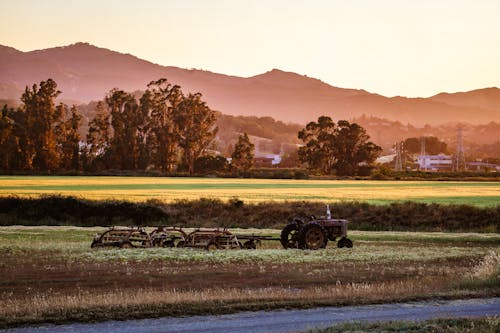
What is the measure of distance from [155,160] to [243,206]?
243ft

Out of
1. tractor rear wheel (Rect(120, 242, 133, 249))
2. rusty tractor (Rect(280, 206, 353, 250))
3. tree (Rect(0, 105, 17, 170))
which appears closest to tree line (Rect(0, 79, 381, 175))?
tree (Rect(0, 105, 17, 170))

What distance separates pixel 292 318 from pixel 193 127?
412ft

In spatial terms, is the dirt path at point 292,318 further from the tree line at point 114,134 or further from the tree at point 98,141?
the tree at point 98,141

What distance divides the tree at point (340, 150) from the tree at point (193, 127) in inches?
711

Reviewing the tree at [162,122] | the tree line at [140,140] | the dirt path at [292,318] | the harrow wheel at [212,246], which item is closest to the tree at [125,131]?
the tree line at [140,140]

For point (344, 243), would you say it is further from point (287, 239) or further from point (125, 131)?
point (125, 131)

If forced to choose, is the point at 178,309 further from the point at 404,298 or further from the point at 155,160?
the point at 155,160

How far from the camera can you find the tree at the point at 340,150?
134 meters

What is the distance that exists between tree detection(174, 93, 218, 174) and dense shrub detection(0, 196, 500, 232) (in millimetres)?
71686

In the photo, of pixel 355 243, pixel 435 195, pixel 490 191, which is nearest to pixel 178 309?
pixel 355 243

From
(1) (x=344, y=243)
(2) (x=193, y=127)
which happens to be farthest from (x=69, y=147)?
(1) (x=344, y=243)

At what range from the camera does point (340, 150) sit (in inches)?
5305

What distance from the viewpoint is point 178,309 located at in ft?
60.1

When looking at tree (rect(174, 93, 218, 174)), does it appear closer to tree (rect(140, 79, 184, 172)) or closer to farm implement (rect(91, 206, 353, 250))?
tree (rect(140, 79, 184, 172))
